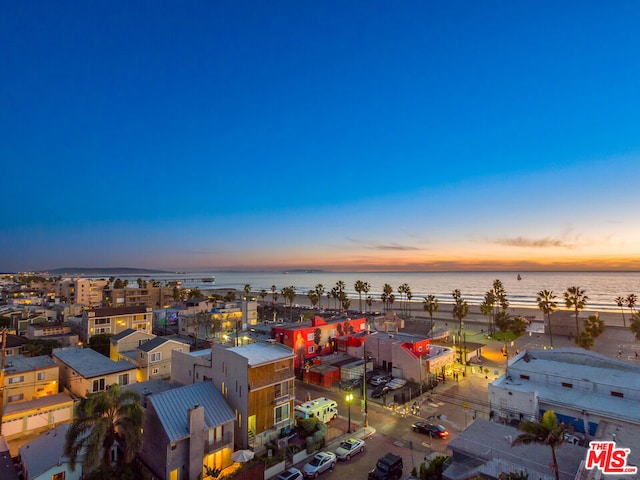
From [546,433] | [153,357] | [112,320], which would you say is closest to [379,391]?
[546,433]

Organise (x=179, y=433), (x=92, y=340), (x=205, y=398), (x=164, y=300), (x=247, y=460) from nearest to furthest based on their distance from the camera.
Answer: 1. (x=179, y=433)
2. (x=247, y=460)
3. (x=205, y=398)
4. (x=92, y=340)
5. (x=164, y=300)

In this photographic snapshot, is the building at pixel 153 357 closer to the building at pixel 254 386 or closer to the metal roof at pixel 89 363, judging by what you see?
the metal roof at pixel 89 363

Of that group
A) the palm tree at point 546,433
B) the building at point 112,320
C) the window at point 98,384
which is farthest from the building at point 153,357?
the palm tree at point 546,433

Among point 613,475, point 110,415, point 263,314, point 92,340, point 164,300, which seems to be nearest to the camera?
point 613,475

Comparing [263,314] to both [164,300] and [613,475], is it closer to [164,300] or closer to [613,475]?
[164,300]

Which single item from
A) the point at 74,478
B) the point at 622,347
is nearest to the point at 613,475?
the point at 74,478

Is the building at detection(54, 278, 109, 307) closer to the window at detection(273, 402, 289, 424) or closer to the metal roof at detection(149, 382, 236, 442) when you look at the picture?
the metal roof at detection(149, 382, 236, 442)

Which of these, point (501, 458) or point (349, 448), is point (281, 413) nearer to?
point (349, 448)
